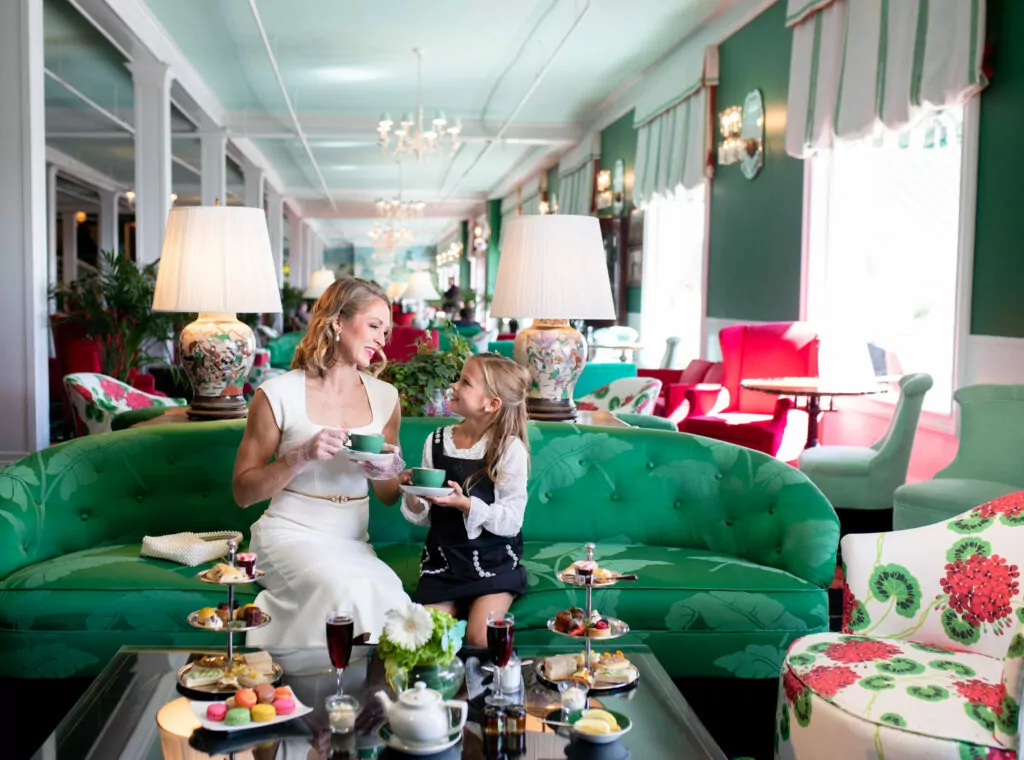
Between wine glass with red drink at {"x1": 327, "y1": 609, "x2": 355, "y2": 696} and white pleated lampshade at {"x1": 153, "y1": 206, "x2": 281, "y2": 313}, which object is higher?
white pleated lampshade at {"x1": 153, "y1": 206, "x2": 281, "y2": 313}

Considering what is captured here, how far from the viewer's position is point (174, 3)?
8883mm

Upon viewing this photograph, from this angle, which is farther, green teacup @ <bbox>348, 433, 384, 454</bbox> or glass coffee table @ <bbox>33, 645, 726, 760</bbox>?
green teacup @ <bbox>348, 433, 384, 454</bbox>

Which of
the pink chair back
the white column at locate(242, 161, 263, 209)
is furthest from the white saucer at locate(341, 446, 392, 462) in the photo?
the white column at locate(242, 161, 263, 209)

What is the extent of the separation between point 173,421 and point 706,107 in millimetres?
7148

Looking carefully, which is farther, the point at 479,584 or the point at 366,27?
the point at 366,27

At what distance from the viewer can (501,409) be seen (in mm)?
2939

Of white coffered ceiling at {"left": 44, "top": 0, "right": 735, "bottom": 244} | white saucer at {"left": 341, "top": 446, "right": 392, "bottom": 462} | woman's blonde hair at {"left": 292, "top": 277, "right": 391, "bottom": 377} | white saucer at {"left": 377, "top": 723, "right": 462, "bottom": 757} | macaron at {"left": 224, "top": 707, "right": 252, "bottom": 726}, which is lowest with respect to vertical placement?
white saucer at {"left": 377, "top": 723, "right": 462, "bottom": 757}

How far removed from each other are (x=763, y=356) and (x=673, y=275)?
4.73m

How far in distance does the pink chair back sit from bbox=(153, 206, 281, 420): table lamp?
164 inches

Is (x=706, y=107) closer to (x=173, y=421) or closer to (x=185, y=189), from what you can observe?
(x=173, y=421)

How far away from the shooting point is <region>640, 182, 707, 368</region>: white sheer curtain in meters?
11.2

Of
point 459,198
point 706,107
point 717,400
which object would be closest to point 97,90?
point 706,107

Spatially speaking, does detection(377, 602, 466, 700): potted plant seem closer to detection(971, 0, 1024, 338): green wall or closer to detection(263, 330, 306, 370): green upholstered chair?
detection(971, 0, 1024, 338): green wall

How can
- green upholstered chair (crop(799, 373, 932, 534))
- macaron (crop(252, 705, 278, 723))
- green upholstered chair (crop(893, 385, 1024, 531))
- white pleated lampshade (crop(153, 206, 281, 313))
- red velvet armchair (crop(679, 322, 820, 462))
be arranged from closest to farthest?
macaron (crop(252, 705, 278, 723)) < white pleated lampshade (crop(153, 206, 281, 313)) < green upholstered chair (crop(893, 385, 1024, 531)) < green upholstered chair (crop(799, 373, 932, 534)) < red velvet armchair (crop(679, 322, 820, 462))
